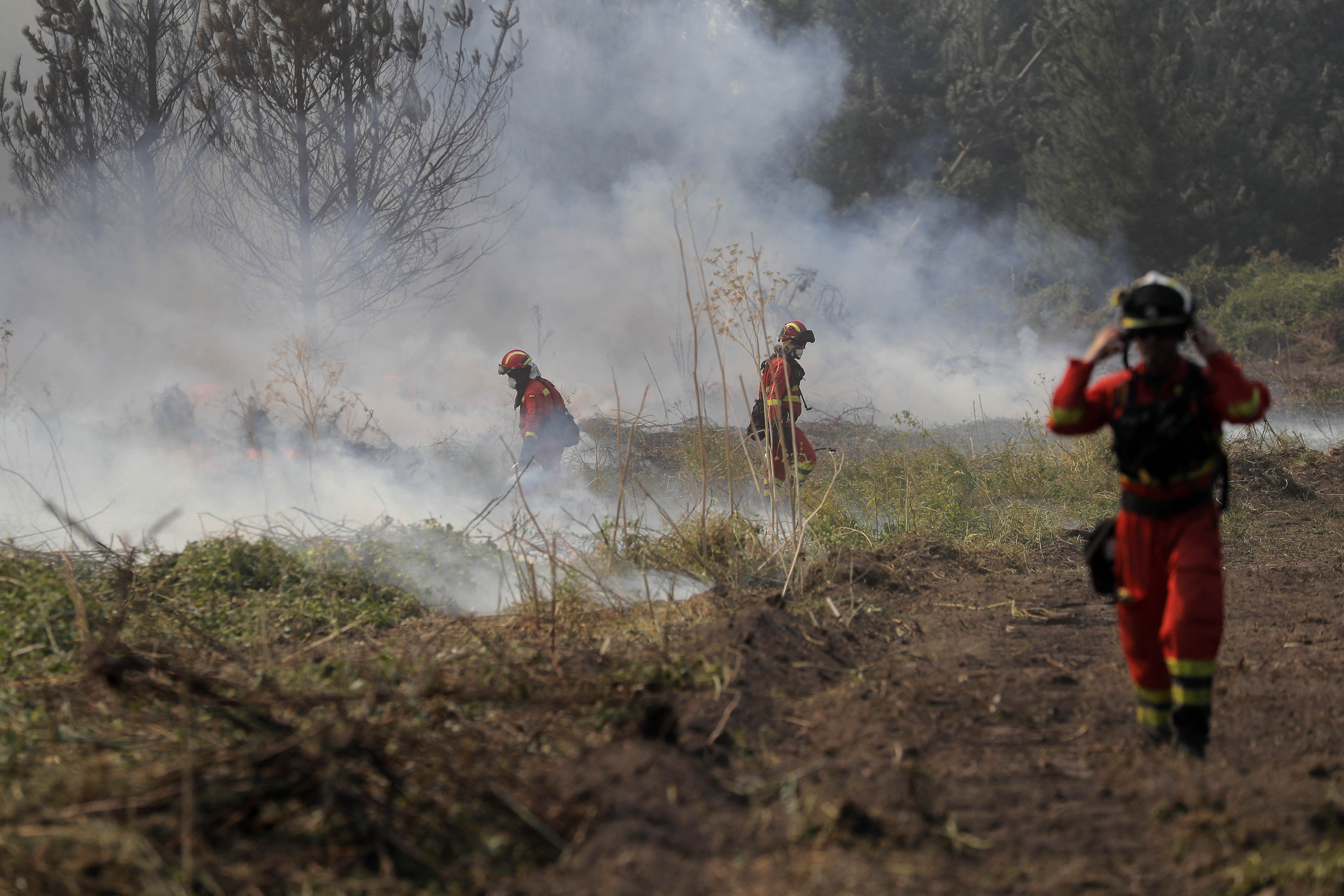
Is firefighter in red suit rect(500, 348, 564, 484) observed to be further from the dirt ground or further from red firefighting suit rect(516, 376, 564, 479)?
the dirt ground

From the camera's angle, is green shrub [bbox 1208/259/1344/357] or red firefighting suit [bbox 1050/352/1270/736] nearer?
red firefighting suit [bbox 1050/352/1270/736]

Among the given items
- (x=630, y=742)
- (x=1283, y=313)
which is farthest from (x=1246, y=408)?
(x=1283, y=313)

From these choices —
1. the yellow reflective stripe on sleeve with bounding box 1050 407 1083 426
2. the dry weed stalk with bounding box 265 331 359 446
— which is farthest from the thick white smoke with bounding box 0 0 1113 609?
the yellow reflective stripe on sleeve with bounding box 1050 407 1083 426

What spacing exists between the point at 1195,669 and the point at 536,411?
20.4ft

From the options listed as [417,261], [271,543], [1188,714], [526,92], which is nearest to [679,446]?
[417,261]

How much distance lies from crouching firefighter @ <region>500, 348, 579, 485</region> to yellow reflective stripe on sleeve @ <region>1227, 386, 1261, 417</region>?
6.10 metres

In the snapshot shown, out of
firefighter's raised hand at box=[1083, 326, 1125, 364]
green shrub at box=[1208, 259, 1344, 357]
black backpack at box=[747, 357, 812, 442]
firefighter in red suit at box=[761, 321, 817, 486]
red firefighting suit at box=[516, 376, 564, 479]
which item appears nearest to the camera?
firefighter's raised hand at box=[1083, 326, 1125, 364]

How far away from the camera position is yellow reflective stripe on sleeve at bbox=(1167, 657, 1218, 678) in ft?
9.87

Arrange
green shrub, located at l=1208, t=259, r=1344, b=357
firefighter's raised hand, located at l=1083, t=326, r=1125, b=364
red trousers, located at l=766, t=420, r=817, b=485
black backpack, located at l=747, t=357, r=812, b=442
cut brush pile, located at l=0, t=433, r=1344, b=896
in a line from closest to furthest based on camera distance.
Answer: cut brush pile, located at l=0, t=433, r=1344, b=896 → firefighter's raised hand, located at l=1083, t=326, r=1125, b=364 → black backpack, located at l=747, t=357, r=812, b=442 → red trousers, located at l=766, t=420, r=817, b=485 → green shrub, located at l=1208, t=259, r=1344, b=357

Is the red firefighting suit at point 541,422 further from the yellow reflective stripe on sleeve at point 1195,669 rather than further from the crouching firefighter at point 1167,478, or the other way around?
the yellow reflective stripe on sleeve at point 1195,669

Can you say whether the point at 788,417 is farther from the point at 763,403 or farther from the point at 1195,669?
the point at 1195,669

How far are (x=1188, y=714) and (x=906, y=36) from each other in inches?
907

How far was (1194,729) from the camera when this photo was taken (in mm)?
3059

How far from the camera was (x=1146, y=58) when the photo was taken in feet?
66.2
